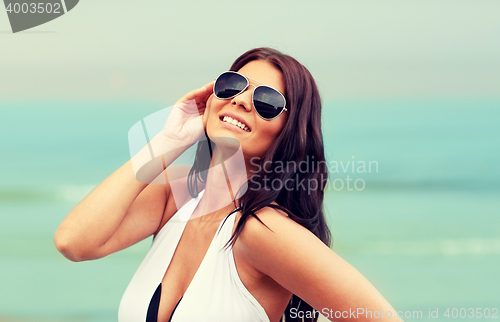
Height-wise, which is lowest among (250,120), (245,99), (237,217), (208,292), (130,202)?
(208,292)

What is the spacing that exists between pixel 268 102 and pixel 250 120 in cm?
15

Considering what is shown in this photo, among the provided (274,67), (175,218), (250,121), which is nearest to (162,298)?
(175,218)

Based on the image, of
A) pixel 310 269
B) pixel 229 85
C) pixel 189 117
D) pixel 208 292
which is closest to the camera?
pixel 310 269

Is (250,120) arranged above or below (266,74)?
below

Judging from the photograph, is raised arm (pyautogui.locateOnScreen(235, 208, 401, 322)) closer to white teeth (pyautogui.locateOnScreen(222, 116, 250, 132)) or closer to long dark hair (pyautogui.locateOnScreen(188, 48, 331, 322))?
long dark hair (pyautogui.locateOnScreen(188, 48, 331, 322))

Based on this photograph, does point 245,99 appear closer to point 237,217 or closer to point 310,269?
point 237,217

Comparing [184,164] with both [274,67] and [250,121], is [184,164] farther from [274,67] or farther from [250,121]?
[274,67]

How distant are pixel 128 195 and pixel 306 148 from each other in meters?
1.07

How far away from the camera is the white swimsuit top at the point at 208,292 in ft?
6.56

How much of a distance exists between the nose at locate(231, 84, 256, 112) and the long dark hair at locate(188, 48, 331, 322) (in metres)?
0.22

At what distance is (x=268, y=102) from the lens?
217 cm

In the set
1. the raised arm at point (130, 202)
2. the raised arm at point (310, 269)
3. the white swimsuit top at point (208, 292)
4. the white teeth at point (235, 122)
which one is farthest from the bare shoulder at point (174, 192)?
the raised arm at point (310, 269)

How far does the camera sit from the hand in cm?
243

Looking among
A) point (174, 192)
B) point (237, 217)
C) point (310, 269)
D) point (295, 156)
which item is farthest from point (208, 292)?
point (295, 156)
